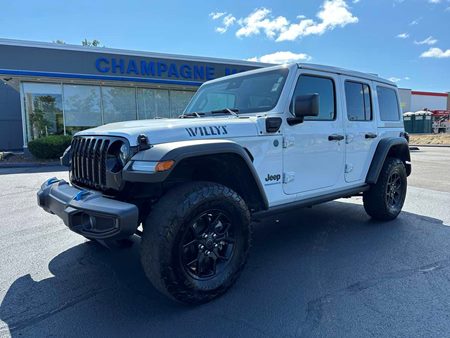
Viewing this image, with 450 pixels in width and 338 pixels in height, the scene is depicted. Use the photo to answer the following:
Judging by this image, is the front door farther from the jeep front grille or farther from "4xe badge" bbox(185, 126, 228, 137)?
the jeep front grille

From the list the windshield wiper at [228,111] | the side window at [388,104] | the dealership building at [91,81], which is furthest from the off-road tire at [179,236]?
the dealership building at [91,81]

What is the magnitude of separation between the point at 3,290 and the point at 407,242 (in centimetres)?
434

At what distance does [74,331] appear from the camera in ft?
8.20

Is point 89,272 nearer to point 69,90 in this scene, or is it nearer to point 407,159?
point 407,159

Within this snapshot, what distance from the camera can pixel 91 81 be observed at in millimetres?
16484

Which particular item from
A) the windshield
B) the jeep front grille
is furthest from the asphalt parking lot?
the windshield

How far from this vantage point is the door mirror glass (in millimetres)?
3293

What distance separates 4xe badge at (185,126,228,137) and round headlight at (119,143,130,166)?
51 centimetres

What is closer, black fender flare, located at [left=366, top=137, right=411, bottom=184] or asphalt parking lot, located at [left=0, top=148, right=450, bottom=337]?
asphalt parking lot, located at [left=0, top=148, right=450, bottom=337]

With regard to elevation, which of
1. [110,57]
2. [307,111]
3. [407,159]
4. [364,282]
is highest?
[110,57]

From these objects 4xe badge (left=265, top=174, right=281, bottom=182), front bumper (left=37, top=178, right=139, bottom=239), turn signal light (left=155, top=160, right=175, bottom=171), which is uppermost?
turn signal light (left=155, top=160, right=175, bottom=171)

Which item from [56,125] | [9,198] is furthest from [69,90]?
[9,198]

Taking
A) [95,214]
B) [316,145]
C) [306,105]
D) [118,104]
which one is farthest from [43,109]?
[306,105]

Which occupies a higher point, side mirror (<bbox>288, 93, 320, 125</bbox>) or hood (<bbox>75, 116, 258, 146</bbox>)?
side mirror (<bbox>288, 93, 320, 125</bbox>)
